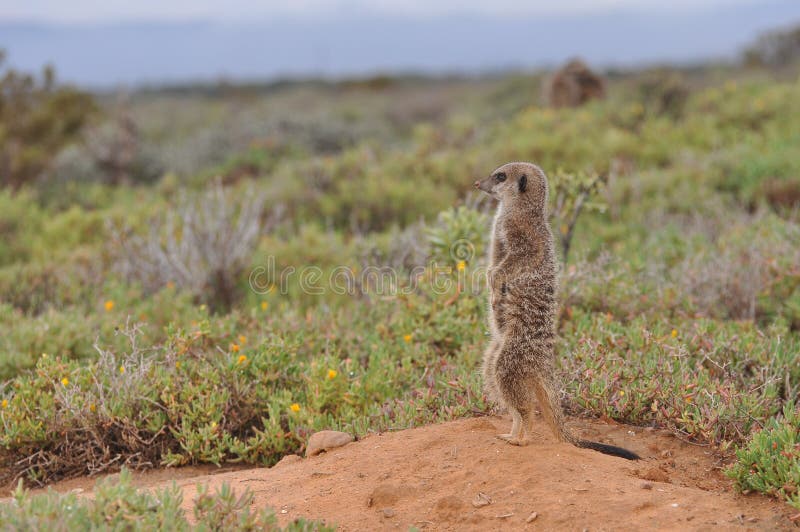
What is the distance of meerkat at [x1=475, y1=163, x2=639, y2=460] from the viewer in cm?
409

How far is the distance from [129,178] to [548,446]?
12207 millimetres

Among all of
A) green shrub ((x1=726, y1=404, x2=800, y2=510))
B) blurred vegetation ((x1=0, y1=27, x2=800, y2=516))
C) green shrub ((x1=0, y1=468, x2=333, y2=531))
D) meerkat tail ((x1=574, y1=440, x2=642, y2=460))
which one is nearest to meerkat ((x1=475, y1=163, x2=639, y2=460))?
meerkat tail ((x1=574, y1=440, x2=642, y2=460))

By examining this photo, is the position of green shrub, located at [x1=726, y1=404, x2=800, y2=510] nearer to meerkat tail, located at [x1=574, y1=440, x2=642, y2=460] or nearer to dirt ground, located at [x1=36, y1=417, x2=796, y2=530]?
dirt ground, located at [x1=36, y1=417, x2=796, y2=530]

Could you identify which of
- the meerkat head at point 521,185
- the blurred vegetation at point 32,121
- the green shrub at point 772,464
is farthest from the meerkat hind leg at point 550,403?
the blurred vegetation at point 32,121

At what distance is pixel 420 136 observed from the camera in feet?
51.2

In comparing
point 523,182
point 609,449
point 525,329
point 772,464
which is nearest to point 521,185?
point 523,182

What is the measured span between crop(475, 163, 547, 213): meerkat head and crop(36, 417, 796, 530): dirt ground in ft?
4.06

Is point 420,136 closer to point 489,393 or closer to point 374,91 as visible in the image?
point 489,393

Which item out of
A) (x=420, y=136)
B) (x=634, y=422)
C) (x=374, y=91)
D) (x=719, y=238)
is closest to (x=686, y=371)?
(x=634, y=422)

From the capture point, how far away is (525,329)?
4.10 m

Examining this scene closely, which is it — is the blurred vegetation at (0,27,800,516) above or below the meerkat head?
below

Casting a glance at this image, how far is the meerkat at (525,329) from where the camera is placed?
409cm

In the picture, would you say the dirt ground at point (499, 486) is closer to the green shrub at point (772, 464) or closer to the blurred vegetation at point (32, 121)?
the green shrub at point (772, 464)

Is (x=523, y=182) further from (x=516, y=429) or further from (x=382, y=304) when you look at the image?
(x=382, y=304)
